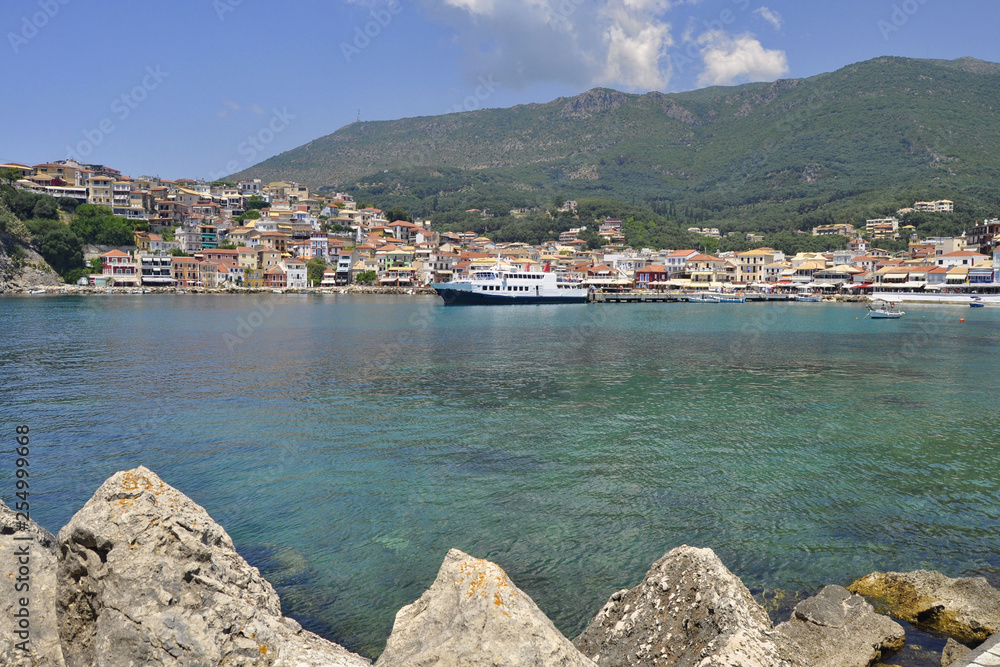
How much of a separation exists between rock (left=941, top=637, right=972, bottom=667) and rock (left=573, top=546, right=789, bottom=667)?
1.87 m

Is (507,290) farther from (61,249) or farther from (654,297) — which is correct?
(61,249)

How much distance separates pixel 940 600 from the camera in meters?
5.19

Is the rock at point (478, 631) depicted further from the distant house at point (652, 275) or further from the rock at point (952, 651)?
the distant house at point (652, 275)

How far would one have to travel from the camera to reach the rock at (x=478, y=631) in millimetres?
2611

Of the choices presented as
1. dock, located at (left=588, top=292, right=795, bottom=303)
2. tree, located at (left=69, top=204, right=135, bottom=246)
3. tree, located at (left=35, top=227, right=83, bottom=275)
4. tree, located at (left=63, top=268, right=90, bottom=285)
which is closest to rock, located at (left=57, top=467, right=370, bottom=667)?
dock, located at (left=588, top=292, right=795, bottom=303)

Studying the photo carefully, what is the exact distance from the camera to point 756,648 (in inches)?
120

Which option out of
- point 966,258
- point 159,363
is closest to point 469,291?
point 159,363

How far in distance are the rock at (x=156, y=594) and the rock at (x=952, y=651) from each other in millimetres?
4275

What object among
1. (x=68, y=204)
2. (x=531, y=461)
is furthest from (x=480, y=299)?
(x=68, y=204)

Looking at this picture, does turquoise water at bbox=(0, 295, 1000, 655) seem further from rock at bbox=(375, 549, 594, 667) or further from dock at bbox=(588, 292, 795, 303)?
dock at bbox=(588, 292, 795, 303)

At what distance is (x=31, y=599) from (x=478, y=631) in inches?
102

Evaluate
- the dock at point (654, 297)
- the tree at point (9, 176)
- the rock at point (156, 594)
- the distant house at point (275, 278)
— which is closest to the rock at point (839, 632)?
the rock at point (156, 594)

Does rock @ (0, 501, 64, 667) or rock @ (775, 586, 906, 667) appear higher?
rock @ (0, 501, 64, 667)

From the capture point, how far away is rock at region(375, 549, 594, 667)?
261 cm
